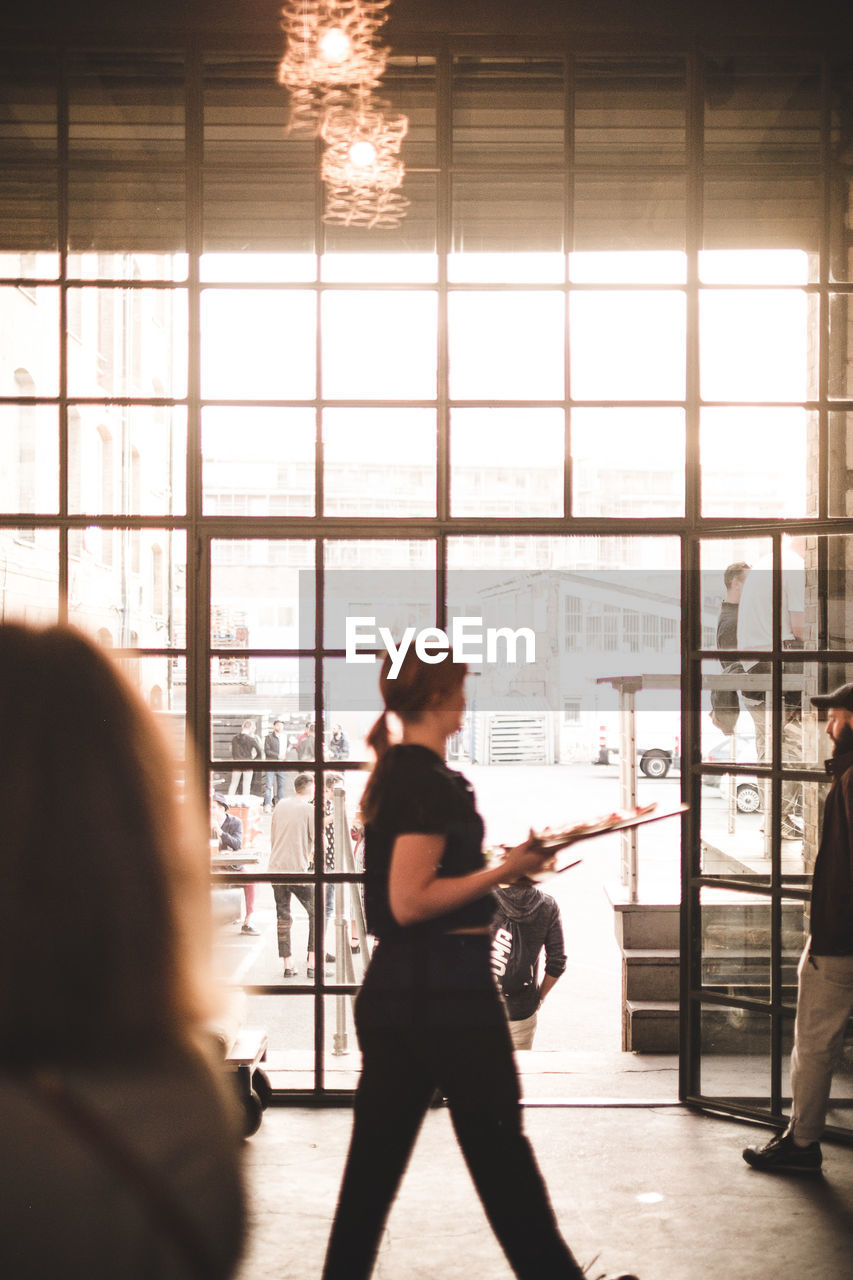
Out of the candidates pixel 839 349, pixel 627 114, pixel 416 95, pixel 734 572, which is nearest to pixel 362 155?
pixel 416 95

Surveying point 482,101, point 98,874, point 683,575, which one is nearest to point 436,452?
point 683,575

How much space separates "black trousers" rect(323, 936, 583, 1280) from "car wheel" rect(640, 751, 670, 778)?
15.8m

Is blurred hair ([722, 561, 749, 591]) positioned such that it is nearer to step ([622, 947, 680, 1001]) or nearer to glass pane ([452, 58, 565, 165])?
glass pane ([452, 58, 565, 165])

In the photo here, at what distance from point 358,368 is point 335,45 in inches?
45.1

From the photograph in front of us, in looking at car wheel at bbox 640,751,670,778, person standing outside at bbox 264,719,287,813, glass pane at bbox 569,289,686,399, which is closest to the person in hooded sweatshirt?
person standing outside at bbox 264,719,287,813

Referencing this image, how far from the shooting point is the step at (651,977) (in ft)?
15.5

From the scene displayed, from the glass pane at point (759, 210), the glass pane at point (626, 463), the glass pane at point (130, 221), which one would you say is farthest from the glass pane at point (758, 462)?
the glass pane at point (130, 221)

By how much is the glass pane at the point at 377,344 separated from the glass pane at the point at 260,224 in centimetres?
20

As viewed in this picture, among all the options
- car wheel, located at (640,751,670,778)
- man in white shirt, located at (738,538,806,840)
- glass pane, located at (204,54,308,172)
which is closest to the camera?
man in white shirt, located at (738,538,806,840)

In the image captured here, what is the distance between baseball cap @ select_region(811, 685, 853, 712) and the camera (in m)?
3.20

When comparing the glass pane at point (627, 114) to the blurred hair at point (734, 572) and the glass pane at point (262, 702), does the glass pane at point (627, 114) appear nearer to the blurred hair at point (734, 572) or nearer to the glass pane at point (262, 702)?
the blurred hair at point (734, 572)

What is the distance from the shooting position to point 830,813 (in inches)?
125

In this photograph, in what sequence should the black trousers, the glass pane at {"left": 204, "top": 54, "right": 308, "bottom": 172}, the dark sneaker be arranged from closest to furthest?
the black trousers → the dark sneaker → the glass pane at {"left": 204, "top": 54, "right": 308, "bottom": 172}

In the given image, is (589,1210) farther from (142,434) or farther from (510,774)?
(510,774)
